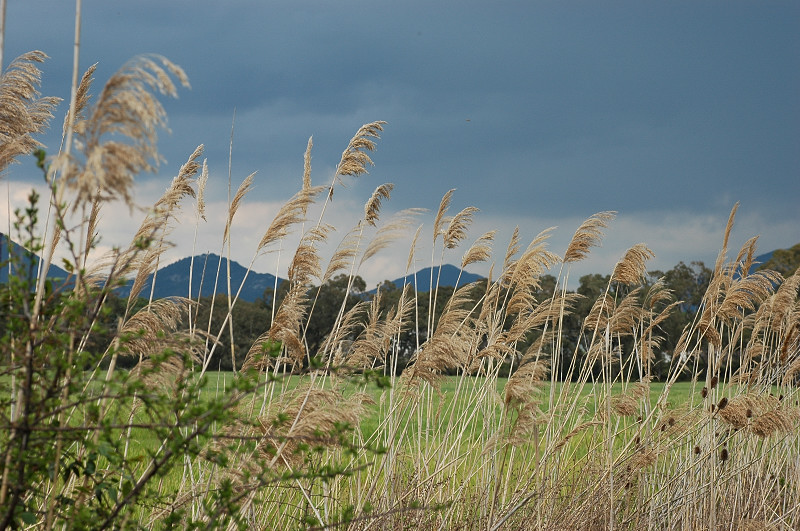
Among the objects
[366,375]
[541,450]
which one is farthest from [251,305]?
[366,375]

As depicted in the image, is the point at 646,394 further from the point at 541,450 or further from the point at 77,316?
the point at 77,316

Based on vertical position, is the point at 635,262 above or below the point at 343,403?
above

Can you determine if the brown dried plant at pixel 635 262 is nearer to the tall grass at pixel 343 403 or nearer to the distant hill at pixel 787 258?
the tall grass at pixel 343 403

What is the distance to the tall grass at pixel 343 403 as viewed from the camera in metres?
2.61

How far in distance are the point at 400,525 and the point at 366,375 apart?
1.60 meters

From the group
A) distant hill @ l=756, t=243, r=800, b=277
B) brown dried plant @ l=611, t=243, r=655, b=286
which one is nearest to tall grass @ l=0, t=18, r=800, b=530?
brown dried plant @ l=611, t=243, r=655, b=286

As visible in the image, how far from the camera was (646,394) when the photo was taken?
217 inches

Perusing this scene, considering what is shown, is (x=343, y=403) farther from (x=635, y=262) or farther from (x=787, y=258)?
(x=787, y=258)

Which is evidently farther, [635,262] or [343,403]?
[635,262]

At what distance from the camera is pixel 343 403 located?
370 cm

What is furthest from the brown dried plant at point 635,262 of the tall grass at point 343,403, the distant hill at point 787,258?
the distant hill at point 787,258

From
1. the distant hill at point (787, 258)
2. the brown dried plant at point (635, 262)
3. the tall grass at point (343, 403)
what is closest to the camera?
the tall grass at point (343, 403)

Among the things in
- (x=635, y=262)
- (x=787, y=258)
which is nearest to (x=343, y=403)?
(x=635, y=262)

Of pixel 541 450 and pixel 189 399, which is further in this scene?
pixel 541 450
